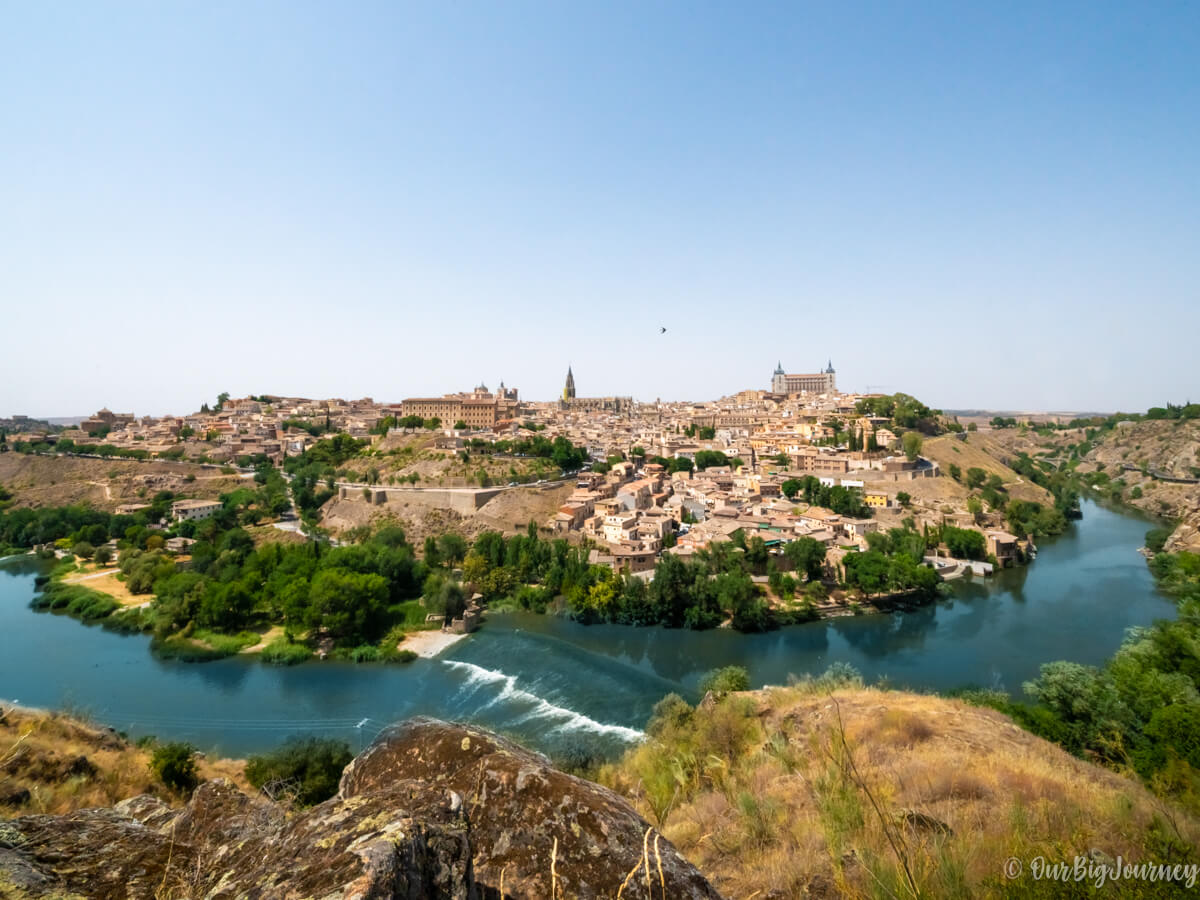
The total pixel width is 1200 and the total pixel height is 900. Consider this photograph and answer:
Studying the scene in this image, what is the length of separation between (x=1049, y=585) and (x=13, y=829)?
2603cm

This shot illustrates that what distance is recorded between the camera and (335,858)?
1.20 metres

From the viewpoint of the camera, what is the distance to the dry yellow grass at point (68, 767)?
4.23m

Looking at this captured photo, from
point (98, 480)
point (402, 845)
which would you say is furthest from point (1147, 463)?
point (98, 480)

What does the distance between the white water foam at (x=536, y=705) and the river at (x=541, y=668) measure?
47 millimetres

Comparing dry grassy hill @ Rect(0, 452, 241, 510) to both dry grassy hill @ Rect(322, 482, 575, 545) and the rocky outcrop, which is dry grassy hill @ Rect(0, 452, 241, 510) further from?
the rocky outcrop

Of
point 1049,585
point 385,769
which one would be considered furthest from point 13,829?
point 1049,585

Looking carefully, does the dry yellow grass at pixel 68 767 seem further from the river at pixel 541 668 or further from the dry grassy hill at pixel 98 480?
the dry grassy hill at pixel 98 480

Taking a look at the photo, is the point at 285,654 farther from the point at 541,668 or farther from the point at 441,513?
the point at 441,513

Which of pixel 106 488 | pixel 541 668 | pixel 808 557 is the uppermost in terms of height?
pixel 106 488

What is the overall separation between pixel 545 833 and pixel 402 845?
0.65 metres

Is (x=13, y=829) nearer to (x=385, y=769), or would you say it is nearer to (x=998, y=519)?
(x=385, y=769)

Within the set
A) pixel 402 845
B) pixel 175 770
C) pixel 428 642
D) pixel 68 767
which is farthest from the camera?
pixel 428 642

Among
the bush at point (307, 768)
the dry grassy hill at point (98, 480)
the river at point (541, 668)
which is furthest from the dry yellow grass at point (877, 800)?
the dry grassy hill at point (98, 480)

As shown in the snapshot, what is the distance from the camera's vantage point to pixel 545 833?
169 cm
